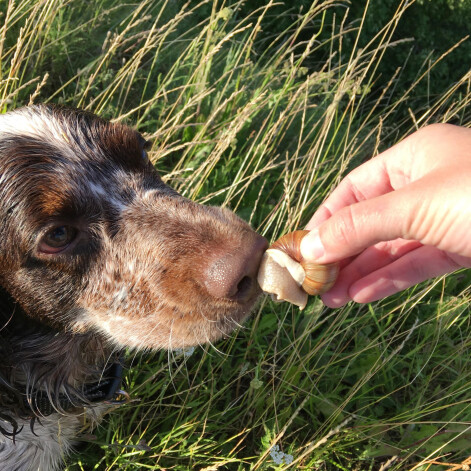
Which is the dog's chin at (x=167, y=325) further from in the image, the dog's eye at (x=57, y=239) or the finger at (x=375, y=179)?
the finger at (x=375, y=179)

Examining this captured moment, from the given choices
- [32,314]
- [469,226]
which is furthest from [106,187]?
[469,226]

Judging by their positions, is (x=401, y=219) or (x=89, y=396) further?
(x=89, y=396)

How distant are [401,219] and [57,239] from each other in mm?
1204

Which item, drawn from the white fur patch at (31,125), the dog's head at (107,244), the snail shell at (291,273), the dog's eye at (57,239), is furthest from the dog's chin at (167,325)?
the white fur patch at (31,125)

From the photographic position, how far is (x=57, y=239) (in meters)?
1.88

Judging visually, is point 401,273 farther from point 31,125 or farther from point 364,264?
point 31,125

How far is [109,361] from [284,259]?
120cm

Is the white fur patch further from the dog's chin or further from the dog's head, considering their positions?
the dog's chin

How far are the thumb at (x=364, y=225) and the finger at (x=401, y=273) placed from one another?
54 cm

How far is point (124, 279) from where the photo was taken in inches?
80.4

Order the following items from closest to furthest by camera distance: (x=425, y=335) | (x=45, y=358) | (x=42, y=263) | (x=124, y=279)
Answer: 1. (x=42, y=263)
2. (x=124, y=279)
3. (x=45, y=358)
4. (x=425, y=335)

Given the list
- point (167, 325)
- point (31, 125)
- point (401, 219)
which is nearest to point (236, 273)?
point (167, 325)

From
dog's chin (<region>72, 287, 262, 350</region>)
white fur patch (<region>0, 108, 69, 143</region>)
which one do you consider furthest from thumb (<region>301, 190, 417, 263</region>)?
white fur patch (<region>0, 108, 69, 143</region>)

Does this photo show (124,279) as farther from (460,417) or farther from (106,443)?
(460,417)
